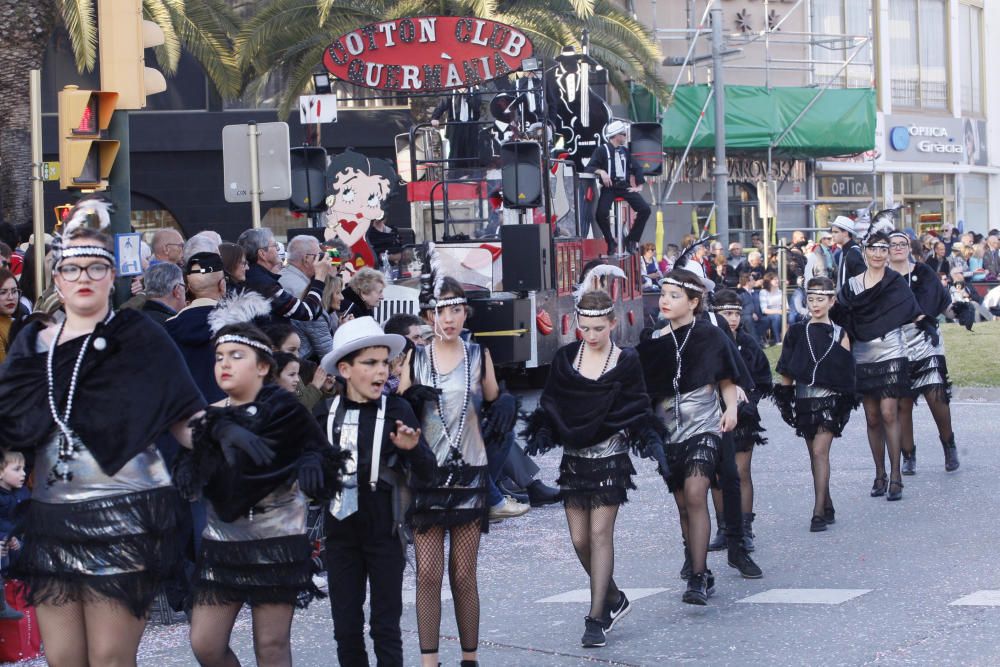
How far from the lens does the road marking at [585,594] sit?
7.87m

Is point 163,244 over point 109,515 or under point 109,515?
over

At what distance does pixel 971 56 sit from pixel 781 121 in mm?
→ 14479

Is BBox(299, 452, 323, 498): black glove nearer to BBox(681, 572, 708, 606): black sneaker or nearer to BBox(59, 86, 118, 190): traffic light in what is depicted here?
BBox(681, 572, 708, 606): black sneaker

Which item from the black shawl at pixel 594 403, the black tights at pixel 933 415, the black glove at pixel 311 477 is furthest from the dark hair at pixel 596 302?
the black tights at pixel 933 415

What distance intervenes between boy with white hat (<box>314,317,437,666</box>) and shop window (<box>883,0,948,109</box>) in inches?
1542

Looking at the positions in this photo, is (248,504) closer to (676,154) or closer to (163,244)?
(163,244)

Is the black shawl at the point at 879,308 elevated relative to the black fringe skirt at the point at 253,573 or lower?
elevated

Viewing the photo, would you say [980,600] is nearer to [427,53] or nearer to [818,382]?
[818,382]

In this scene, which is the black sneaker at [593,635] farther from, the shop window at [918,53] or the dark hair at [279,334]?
the shop window at [918,53]

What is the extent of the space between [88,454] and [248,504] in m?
0.66

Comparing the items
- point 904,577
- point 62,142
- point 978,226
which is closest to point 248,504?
point 904,577

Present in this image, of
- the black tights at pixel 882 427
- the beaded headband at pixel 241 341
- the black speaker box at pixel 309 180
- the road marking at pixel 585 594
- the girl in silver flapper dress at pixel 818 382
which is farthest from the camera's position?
the black speaker box at pixel 309 180

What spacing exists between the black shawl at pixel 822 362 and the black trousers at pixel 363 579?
4799mm

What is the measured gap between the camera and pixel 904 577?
7977mm
